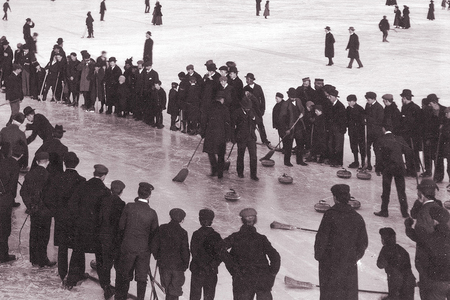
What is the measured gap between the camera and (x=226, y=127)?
12586 millimetres

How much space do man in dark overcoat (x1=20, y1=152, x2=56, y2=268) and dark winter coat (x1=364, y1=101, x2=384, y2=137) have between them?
6.75 metres

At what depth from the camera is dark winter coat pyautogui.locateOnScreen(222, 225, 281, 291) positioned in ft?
22.6

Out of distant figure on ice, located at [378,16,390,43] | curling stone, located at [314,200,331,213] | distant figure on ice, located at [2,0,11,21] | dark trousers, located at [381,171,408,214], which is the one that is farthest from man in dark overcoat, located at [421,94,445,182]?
distant figure on ice, located at [2,0,11,21]

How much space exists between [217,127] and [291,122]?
6.64 feet

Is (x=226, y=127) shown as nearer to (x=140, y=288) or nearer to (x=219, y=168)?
(x=219, y=168)

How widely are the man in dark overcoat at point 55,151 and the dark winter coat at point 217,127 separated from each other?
122 inches

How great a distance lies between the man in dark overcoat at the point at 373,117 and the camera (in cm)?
1328

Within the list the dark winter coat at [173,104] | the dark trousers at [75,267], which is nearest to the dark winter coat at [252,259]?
the dark trousers at [75,267]

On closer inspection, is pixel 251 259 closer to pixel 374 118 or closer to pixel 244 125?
pixel 244 125

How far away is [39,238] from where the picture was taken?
352 inches

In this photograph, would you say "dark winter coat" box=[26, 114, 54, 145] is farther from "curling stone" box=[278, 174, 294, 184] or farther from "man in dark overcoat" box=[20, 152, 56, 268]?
"curling stone" box=[278, 174, 294, 184]

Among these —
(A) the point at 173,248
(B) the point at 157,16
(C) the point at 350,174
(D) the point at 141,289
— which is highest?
(B) the point at 157,16

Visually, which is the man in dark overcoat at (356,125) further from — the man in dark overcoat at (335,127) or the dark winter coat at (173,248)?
the dark winter coat at (173,248)

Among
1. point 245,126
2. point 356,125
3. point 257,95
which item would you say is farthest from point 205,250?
point 257,95
